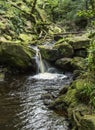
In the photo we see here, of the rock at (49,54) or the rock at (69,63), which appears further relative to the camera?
the rock at (49,54)

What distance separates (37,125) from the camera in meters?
9.74

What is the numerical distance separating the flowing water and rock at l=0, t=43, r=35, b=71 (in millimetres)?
964

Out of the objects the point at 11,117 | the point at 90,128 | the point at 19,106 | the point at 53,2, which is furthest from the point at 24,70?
the point at 53,2

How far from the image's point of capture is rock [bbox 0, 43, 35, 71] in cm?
1748

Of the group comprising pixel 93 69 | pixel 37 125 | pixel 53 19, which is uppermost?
pixel 53 19

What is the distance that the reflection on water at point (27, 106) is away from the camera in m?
9.74

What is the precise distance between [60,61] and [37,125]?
935 centimetres

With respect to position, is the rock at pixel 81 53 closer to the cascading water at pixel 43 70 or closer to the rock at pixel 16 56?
the cascading water at pixel 43 70

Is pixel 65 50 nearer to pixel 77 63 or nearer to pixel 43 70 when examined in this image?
pixel 77 63

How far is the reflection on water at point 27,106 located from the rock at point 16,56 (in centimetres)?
188

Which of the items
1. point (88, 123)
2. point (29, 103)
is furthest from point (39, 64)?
point (88, 123)

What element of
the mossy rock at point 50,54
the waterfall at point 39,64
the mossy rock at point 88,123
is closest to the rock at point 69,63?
the mossy rock at point 50,54

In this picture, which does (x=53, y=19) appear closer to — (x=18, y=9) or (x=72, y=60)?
(x=18, y=9)

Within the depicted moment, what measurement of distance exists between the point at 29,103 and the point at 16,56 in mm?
6166
